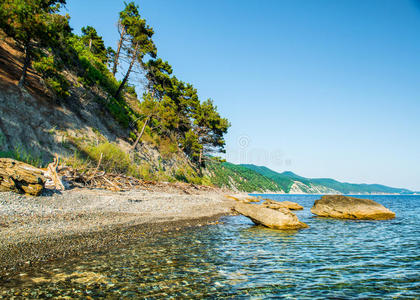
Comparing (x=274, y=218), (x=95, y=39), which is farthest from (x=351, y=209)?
(x=95, y=39)

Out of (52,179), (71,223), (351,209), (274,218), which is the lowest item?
(71,223)

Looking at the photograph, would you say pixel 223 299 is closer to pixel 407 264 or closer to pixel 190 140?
pixel 407 264

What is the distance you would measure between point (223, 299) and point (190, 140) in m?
39.0

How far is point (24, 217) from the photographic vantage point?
8.68 metres

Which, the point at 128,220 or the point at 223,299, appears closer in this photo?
the point at 223,299

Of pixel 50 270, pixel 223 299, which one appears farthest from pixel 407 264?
pixel 50 270

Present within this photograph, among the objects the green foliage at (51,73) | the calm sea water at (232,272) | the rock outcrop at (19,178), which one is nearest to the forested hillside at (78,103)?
the green foliage at (51,73)

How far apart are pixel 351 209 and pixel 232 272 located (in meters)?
17.3

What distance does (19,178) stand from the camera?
10.6 metres

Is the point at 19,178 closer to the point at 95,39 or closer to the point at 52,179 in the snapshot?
Result: the point at 52,179

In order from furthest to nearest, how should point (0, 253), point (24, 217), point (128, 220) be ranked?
point (128, 220) < point (24, 217) < point (0, 253)

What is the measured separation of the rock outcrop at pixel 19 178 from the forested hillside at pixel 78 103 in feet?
11.6

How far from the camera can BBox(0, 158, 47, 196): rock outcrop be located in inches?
398

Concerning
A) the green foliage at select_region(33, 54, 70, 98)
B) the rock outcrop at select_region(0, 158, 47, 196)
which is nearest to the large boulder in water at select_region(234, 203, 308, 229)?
the rock outcrop at select_region(0, 158, 47, 196)
